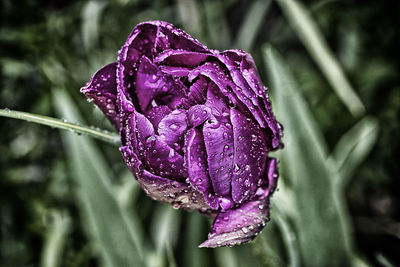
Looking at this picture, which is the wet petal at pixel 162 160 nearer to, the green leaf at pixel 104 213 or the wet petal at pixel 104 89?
the wet petal at pixel 104 89

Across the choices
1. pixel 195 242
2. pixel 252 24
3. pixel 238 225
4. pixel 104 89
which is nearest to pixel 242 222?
pixel 238 225

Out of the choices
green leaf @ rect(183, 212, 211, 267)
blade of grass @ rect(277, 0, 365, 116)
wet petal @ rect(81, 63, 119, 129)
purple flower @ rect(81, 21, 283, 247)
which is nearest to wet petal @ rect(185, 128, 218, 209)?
purple flower @ rect(81, 21, 283, 247)

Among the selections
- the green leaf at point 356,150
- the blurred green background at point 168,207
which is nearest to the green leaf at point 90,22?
the blurred green background at point 168,207

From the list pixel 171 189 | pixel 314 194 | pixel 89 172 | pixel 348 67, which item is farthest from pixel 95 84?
pixel 348 67

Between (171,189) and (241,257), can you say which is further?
(241,257)

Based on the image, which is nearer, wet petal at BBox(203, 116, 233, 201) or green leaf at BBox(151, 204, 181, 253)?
wet petal at BBox(203, 116, 233, 201)

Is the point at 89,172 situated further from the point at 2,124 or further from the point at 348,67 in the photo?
the point at 348,67

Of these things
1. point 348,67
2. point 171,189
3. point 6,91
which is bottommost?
point 171,189

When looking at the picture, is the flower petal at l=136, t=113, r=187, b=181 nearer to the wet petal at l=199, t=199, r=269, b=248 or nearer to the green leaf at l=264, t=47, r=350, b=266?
the wet petal at l=199, t=199, r=269, b=248
